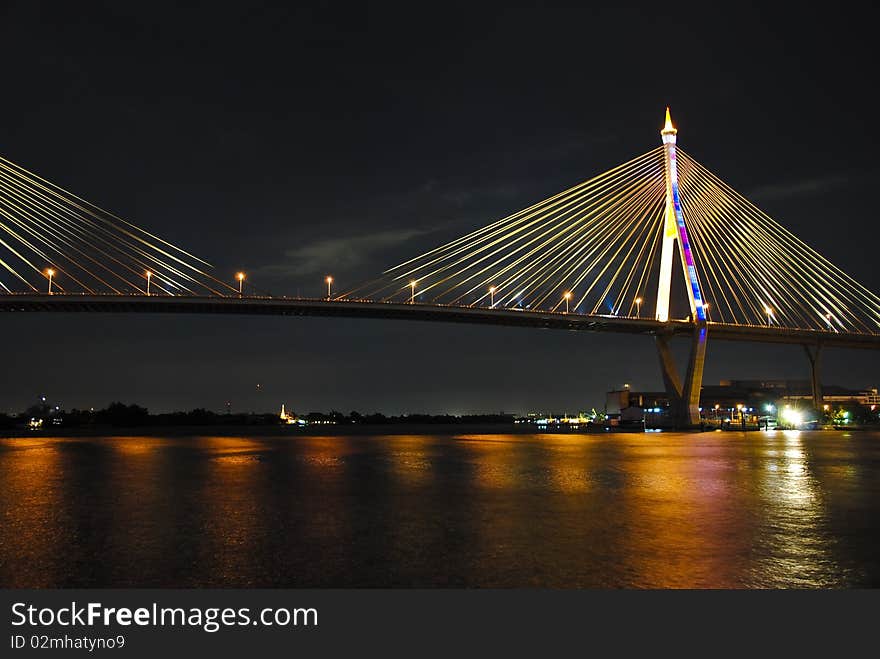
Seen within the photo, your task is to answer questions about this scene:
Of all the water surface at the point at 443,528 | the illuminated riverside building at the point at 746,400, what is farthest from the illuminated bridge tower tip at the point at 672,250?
the illuminated riverside building at the point at 746,400

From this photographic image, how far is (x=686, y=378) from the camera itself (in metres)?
48.5

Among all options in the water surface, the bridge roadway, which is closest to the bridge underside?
the bridge roadway

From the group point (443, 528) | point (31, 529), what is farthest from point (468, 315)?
point (31, 529)

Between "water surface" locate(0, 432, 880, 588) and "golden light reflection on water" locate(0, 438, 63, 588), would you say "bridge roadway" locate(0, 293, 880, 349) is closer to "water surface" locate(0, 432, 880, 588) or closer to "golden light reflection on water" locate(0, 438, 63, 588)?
"water surface" locate(0, 432, 880, 588)

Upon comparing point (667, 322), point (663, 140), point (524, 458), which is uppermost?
point (663, 140)

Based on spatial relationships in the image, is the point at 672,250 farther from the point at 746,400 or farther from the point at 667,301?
the point at 746,400

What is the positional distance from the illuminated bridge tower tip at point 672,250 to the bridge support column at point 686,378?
1.63 metres

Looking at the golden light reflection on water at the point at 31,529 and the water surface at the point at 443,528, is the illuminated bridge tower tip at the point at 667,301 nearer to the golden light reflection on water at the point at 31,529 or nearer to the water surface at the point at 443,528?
the water surface at the point at 443,528

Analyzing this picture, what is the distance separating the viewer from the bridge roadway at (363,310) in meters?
41.1

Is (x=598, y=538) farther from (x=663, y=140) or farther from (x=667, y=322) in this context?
(x=663, y=140)

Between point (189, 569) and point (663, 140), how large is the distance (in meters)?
48.4

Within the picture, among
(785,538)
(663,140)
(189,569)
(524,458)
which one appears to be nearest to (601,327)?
(663,140)

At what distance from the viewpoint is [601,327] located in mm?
50281

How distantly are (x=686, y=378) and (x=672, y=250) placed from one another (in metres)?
8.91
